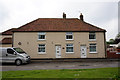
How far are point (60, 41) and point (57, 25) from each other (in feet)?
11.4

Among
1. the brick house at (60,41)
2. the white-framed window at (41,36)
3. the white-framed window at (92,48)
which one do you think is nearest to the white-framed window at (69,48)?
the brick house at (60,41)

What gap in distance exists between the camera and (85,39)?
21938 mm

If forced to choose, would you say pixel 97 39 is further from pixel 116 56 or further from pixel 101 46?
pixel 116 56

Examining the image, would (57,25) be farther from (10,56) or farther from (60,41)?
(10,56)

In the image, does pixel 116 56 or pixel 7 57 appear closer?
pixel 7 57

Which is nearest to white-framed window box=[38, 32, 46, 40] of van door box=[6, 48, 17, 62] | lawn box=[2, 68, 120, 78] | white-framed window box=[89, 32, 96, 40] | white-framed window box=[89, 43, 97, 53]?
van door box=[6, 48, 17, 62]

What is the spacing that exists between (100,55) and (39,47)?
10.8 m

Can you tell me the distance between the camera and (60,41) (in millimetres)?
21656

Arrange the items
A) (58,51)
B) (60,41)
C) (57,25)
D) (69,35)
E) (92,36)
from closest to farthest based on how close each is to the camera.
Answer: (58,51) → (60,41) → (69,35) → (92,36) → (57,25)

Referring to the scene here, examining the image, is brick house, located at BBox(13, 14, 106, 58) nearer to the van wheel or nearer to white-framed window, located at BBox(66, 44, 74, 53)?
white-framed window, located at BBox(66, 44, 74, 53)

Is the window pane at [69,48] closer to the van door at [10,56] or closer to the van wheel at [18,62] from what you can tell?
the van wheel at [18,62]

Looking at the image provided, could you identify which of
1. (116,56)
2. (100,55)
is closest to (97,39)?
(100,55)

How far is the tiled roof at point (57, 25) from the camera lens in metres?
22.2

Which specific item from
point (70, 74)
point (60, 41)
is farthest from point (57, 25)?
point (70, 74)
